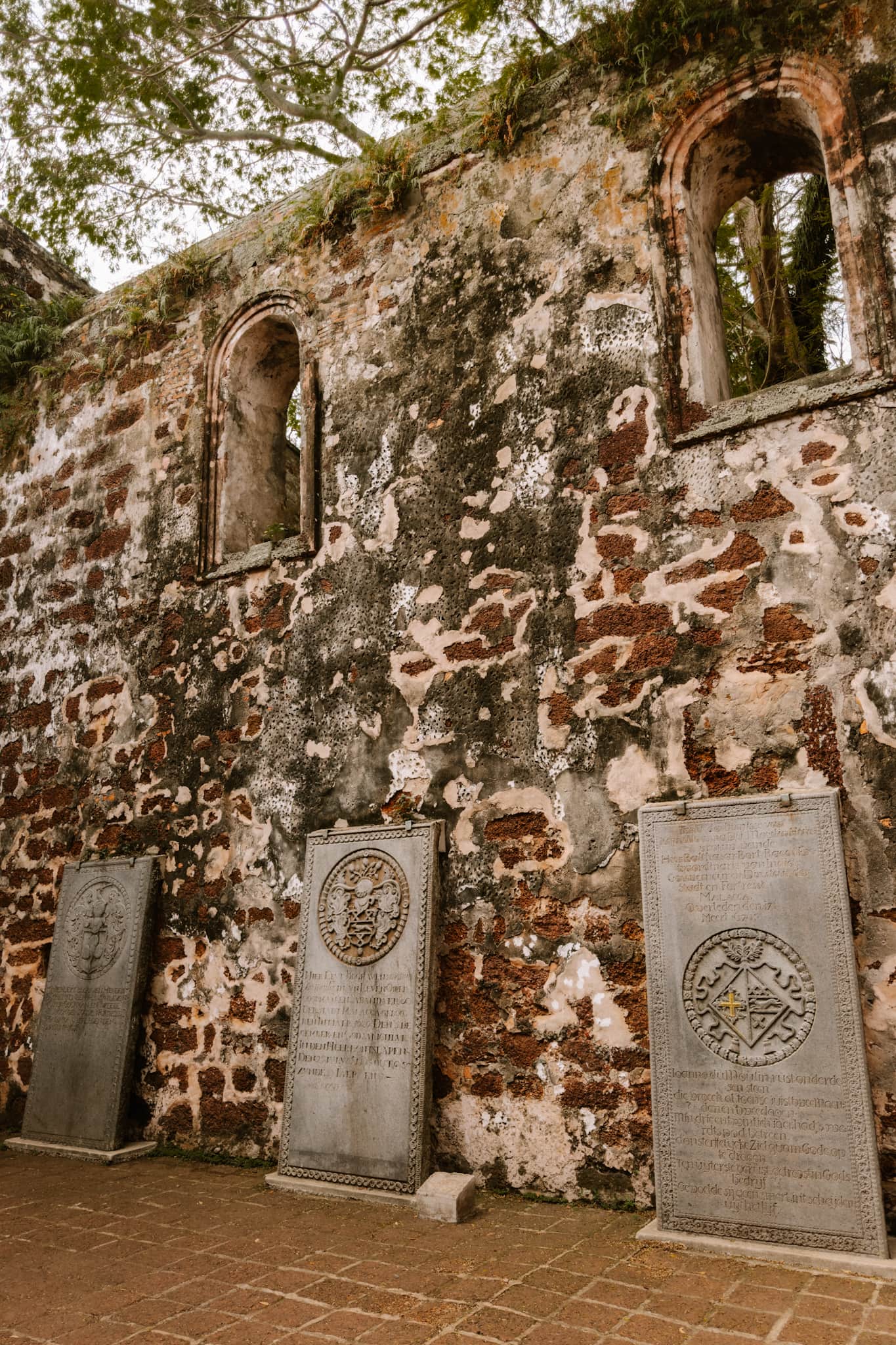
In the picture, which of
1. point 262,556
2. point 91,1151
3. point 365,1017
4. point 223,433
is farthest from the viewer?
point 223,433

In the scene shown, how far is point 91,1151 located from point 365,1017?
1862 millimetres

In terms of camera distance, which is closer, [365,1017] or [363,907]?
[365,1017]

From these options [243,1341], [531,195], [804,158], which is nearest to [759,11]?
[804,158]

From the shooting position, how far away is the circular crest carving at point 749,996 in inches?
130

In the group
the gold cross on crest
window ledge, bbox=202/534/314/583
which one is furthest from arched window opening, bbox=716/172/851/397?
the gold cross on crest

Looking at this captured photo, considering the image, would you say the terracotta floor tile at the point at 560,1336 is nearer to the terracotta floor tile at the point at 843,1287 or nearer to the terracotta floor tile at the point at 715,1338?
the terracotta floor tile at the point at 715,1338

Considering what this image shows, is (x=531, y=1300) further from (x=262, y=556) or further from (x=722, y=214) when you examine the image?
(x=722, y=214)

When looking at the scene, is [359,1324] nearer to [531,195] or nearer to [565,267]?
[565,267]

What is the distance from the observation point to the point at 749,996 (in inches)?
134

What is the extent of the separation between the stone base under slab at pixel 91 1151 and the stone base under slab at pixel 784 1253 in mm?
2772

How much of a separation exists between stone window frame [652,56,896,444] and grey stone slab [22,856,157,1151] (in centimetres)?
383

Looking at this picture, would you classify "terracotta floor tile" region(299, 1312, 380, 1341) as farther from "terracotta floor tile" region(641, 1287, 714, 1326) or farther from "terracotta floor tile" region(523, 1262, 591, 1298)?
"terracotta floor tile" region(641, 1287, 714, 1326)

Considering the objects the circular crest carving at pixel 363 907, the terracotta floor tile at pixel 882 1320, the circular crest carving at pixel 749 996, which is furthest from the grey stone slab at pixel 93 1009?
the terracotta floor tile at pixel 882 1320

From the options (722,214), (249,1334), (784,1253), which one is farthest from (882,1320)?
(722,214)
